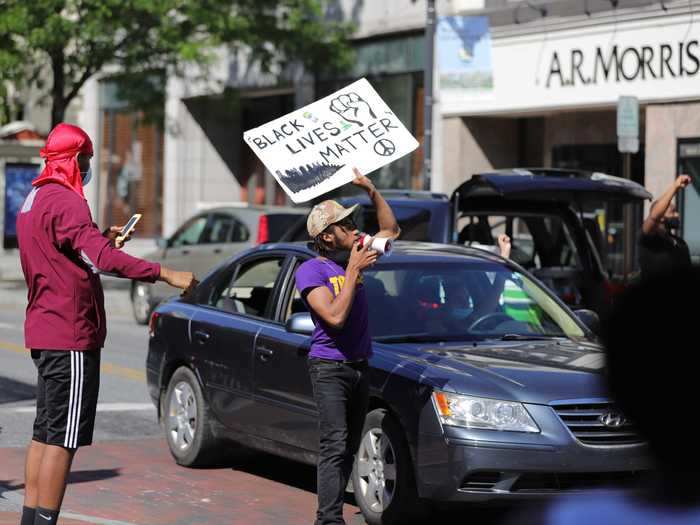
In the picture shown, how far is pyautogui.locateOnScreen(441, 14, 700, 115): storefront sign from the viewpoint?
20234mm

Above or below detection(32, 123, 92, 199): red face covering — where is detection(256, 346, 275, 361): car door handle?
below

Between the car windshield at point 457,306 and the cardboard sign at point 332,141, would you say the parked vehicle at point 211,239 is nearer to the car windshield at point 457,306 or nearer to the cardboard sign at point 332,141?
the car windshield at point 457,306

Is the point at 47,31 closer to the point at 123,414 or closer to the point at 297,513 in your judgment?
the point at 123,414

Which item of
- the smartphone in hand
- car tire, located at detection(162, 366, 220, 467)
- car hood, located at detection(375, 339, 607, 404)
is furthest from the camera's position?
car tire, located at detection(162, 366, 220, 467)

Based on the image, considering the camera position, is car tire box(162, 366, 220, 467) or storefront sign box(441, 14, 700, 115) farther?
storefront sign box(441, 14, 700, 115)

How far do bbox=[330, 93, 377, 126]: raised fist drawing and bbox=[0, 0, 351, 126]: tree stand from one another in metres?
16.0

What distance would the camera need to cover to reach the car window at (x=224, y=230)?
61.5 feet

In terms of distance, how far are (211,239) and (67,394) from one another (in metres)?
13.3

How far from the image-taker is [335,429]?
21.5ft

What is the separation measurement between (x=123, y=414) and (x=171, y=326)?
6.88 ft

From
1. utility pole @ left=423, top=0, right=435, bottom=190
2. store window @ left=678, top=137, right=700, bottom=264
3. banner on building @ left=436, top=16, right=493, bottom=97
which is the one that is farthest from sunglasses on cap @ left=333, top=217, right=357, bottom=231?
banner on building @ left=436, top=16, right=493, bottom=97

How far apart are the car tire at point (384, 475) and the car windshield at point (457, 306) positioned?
657mm

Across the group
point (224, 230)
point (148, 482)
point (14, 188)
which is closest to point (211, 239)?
point (224, 230)

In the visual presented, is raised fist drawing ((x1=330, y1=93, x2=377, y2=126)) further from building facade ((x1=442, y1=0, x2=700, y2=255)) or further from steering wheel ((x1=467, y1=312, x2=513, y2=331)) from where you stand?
building facade ((x1=442, y1=0, x2=700, y2=255))
